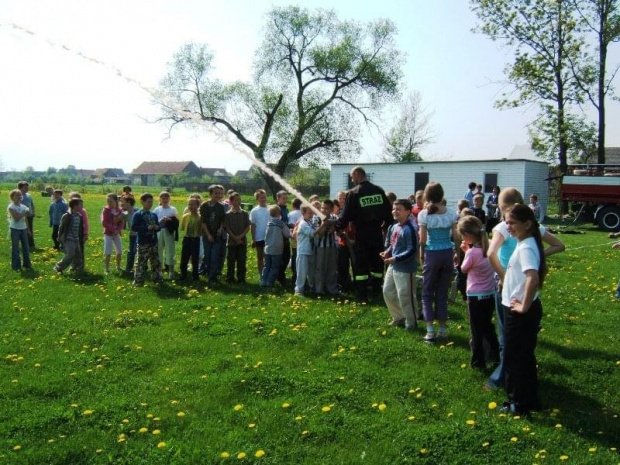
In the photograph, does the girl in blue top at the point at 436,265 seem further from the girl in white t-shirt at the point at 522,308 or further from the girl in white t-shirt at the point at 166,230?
the girl in white t-shirt at the point at 166,230

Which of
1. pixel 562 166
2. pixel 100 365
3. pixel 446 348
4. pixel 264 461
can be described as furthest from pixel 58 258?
pixel 562 166

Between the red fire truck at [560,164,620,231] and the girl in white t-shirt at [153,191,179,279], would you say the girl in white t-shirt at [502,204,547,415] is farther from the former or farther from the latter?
the red fire truck at [560,164,620,231]

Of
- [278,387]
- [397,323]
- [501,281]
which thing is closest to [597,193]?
[397,323]

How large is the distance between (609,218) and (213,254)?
854 inches

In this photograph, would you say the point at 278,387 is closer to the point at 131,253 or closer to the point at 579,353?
the point at 579,353

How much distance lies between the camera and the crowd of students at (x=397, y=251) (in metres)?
5.46

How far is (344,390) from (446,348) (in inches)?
73.5

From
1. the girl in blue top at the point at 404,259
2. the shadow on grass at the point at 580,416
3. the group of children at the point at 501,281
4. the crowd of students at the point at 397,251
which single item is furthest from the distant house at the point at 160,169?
the shadow on grass at the point at 580,416

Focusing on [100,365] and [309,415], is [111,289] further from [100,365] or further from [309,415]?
[309,415]

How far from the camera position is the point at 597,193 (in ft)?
91.2

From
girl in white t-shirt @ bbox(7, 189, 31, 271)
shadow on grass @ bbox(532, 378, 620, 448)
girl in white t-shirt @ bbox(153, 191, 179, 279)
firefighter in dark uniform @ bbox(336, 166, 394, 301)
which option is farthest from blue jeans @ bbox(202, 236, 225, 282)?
shadow on grass @ bbox(532, 378, 620, 448)

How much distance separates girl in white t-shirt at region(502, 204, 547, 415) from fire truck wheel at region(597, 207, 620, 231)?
79.9 ft

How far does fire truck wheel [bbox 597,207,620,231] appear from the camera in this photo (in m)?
27.0

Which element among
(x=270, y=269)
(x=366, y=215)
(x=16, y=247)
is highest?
(x=366, y=215)
